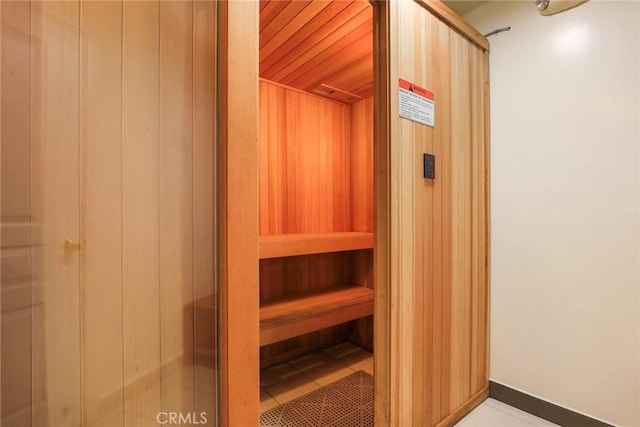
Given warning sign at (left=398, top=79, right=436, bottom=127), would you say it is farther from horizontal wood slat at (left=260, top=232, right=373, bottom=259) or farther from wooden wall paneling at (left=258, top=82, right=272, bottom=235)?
wooden wall paneling at (left=258, top=82, right=272, bottom=235)

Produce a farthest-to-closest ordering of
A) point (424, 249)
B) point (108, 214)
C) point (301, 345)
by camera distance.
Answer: point (301, 345), point (424, 249), point (108, 214)

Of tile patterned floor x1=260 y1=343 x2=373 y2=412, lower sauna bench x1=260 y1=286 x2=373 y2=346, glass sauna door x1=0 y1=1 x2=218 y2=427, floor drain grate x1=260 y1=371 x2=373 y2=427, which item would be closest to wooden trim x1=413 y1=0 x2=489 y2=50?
glass sauna door x1=0 y1=1 x2=218 y2=427

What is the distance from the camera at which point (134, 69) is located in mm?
746

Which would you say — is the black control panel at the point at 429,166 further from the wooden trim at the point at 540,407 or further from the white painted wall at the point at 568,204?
the wooden trim at the point at 540,407

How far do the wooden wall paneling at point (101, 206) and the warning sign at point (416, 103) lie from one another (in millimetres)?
996

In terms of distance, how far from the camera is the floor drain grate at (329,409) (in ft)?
5.35

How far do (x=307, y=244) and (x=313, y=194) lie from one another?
0.67 metres

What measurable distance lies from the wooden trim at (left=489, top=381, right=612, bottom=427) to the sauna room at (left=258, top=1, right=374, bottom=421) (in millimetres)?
835

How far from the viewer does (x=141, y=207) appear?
0.77 m

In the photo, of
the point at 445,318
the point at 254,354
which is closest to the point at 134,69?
the point at 254,354

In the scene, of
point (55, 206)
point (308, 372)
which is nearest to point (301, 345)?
point (308, 372)

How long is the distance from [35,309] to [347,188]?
2.44 meters

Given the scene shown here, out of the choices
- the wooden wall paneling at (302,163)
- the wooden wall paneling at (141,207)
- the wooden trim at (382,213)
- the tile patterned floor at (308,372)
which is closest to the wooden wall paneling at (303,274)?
the wooden wall paneling at (302,163)

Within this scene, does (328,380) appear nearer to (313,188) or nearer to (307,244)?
(307,244)
